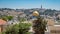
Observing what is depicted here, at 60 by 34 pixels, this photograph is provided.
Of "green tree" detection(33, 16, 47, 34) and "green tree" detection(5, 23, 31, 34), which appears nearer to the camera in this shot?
"green tree" detection(5, 23, 31, 34)

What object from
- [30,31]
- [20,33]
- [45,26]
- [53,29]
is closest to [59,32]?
[53,29]

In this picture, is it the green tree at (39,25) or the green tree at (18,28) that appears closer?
the green tree at (18,28)

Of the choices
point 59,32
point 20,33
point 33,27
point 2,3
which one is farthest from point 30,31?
point 2,3

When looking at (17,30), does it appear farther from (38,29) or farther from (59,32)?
(59,32)

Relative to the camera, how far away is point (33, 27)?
5340 mm

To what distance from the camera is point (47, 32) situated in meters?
5.20

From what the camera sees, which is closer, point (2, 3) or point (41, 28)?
point (41, 28)

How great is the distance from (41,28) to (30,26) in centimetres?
35

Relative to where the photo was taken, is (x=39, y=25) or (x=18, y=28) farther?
(x=39, y=25)

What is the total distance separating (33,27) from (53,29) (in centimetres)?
69

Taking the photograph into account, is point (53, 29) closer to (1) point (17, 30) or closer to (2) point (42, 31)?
(2) point (42, 31)

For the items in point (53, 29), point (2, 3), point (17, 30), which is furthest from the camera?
point (2, 3)

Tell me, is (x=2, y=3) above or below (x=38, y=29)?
above

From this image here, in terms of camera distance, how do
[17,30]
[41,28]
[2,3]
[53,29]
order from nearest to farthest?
[17,30], [41,28], [53,29], [2,3]
